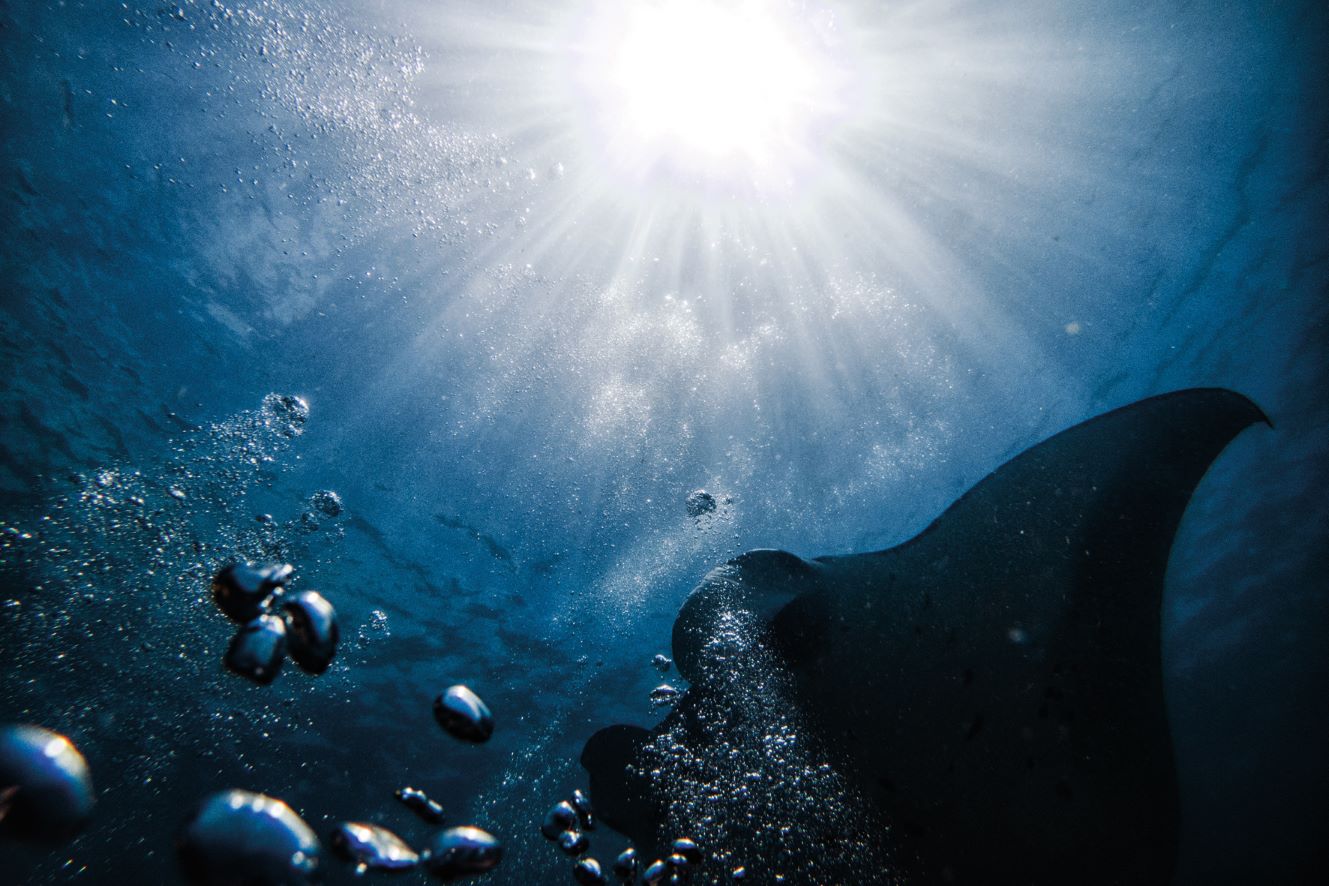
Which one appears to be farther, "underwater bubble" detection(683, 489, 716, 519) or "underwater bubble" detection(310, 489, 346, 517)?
"underwater bubble" detection(310, 489, 346, 517)

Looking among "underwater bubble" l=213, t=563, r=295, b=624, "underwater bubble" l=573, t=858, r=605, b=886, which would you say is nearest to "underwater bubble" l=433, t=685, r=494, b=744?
"underwater bubble" l=213, t=563, r=295, b=624

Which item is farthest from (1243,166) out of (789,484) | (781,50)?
(789,484)

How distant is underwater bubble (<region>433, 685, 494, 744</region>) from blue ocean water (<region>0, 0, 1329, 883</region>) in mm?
5728

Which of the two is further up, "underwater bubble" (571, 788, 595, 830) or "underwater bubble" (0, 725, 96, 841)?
"underwater bubble" (571, 788, 595, 830)

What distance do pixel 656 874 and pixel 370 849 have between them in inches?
142

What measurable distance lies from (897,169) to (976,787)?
8.71 m

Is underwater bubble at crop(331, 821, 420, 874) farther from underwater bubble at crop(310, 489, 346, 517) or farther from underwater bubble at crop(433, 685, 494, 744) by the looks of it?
underwater bubble at crop(310, 489, 346, 517)

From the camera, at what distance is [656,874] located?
456 centimetres

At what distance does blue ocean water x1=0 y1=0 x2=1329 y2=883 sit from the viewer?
304 inches

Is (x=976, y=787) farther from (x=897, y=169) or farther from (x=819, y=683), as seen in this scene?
(x=897, y=169)

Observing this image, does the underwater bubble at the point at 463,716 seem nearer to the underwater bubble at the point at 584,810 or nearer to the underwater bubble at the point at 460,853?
the underwater bubble at the point at 460,853

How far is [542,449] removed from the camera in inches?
479

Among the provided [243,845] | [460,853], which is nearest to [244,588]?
[243,845]

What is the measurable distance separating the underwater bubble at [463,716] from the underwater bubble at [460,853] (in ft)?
1.33
